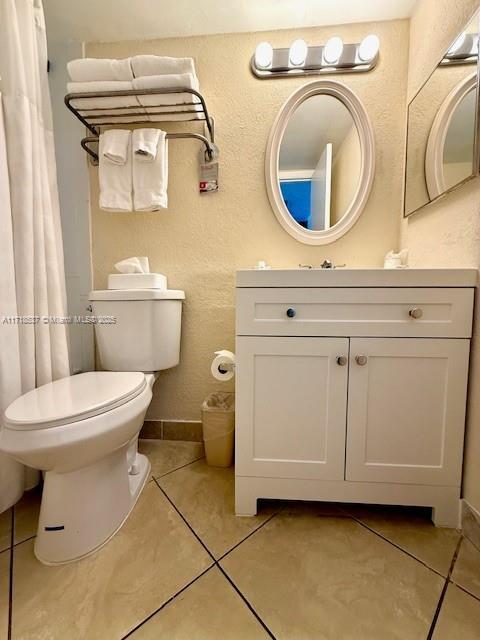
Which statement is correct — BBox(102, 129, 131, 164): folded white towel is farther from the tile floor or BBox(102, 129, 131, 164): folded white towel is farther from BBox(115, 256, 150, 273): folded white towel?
the tile floor

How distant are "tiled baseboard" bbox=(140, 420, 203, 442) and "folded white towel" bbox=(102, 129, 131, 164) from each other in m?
1.24

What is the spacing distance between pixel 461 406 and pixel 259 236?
100cm

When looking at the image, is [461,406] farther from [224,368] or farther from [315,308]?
[224,368]

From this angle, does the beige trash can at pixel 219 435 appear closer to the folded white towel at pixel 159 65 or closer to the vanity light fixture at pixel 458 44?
the folded white towel at pixel 159 65

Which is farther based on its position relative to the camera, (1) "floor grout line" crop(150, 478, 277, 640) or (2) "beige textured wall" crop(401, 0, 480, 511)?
(2) "beige textured wall" crop(401, 0, 480, 511)

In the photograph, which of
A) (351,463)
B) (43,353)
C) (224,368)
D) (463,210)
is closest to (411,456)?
(351,463)

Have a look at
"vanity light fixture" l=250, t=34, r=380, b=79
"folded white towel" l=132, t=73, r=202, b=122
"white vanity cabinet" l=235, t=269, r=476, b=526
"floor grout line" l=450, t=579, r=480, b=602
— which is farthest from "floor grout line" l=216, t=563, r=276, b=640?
"vanity light fixture" l=250, t=34, r=380, b=79

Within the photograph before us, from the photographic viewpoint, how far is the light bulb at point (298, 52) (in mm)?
→ 1185

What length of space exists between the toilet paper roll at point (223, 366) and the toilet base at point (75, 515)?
47 centimetres

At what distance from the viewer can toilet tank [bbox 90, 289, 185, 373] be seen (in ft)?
3.84

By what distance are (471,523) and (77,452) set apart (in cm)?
117

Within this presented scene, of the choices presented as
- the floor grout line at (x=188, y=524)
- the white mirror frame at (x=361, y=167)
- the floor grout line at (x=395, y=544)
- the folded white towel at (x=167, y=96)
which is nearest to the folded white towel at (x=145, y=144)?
the folded white towel at (x=167, y=96)

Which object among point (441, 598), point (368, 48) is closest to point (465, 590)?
point (441, 598)

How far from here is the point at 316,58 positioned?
121 centimetres
